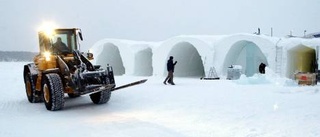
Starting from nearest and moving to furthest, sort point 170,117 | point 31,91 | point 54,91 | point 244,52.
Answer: point 170,117 → point 54,91 → point 31,91 → point 244,52

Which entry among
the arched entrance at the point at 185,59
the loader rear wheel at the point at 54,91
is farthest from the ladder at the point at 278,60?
the loader rear wheel at the point at 54,91

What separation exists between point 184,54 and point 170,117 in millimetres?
18340

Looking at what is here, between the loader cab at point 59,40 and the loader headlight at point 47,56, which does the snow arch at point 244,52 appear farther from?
the loader headlight at point 47,56

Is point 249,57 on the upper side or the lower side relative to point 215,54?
lower

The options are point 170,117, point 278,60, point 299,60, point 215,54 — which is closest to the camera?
Result: point 170,117

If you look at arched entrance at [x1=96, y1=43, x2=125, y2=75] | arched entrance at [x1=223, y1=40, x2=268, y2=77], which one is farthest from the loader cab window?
arched entrance at [x1=96, y1=43, x2=125, y2=75]

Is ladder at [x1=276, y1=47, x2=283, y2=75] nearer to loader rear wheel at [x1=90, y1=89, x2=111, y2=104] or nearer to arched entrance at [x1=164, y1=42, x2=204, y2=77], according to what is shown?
arched entrance at [x1=164, y1=42, x2=204, y2=77]

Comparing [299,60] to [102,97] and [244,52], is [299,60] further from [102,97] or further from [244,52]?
[102,97]

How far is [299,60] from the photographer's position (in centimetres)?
2123

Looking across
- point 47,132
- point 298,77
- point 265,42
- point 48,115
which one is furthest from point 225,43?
point 47,132

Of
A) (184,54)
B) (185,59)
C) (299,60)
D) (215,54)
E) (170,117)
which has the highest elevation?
(184,54)

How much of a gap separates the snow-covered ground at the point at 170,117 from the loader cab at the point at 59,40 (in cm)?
152

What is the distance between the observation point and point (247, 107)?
809 cm

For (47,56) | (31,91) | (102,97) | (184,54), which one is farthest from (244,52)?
(47,56)
